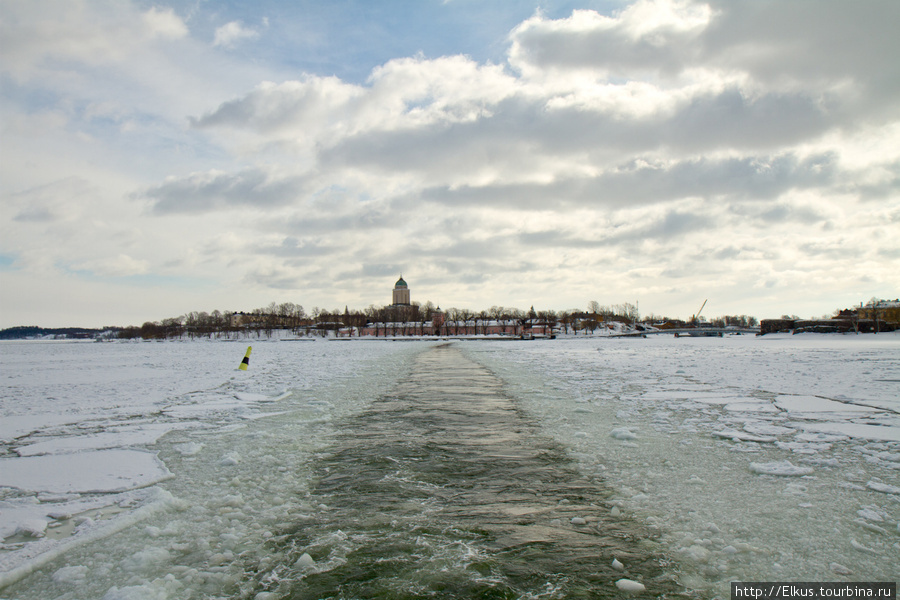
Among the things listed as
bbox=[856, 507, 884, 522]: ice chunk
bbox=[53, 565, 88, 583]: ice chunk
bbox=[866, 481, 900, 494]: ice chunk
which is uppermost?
bbox=[866, 481, 900, 494]: ice chunk

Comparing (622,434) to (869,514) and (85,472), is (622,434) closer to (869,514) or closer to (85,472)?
(869,514)

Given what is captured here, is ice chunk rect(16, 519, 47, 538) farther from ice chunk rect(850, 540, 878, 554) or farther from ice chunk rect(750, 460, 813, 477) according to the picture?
ice chunk rect(750, 460, 813, 477)

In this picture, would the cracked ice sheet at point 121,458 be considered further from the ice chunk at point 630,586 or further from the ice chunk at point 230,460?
the ice chunk at point 630,586

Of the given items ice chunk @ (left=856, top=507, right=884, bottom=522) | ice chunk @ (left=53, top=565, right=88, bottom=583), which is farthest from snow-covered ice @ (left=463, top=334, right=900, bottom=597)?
ice chunk @ (left=53, top=565, right=88, bottom=583)

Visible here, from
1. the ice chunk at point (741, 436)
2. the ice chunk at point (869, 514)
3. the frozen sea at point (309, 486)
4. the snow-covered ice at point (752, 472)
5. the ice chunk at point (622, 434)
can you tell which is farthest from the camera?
the ice chunk at point (622, 434)

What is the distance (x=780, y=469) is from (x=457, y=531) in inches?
172

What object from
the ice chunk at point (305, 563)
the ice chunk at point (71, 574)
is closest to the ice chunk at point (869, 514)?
the ice chunk at point (305, 563)

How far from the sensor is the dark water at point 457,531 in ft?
11.4

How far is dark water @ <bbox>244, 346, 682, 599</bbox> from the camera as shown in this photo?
3467mm

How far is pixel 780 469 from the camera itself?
20.2ft

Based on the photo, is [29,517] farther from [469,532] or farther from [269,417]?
[269,417]

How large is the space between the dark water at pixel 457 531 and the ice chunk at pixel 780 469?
A: 2.14 metres

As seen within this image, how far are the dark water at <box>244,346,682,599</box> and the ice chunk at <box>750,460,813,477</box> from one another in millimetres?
2143

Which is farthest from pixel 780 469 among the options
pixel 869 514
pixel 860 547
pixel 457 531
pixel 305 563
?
pixel 305 563
